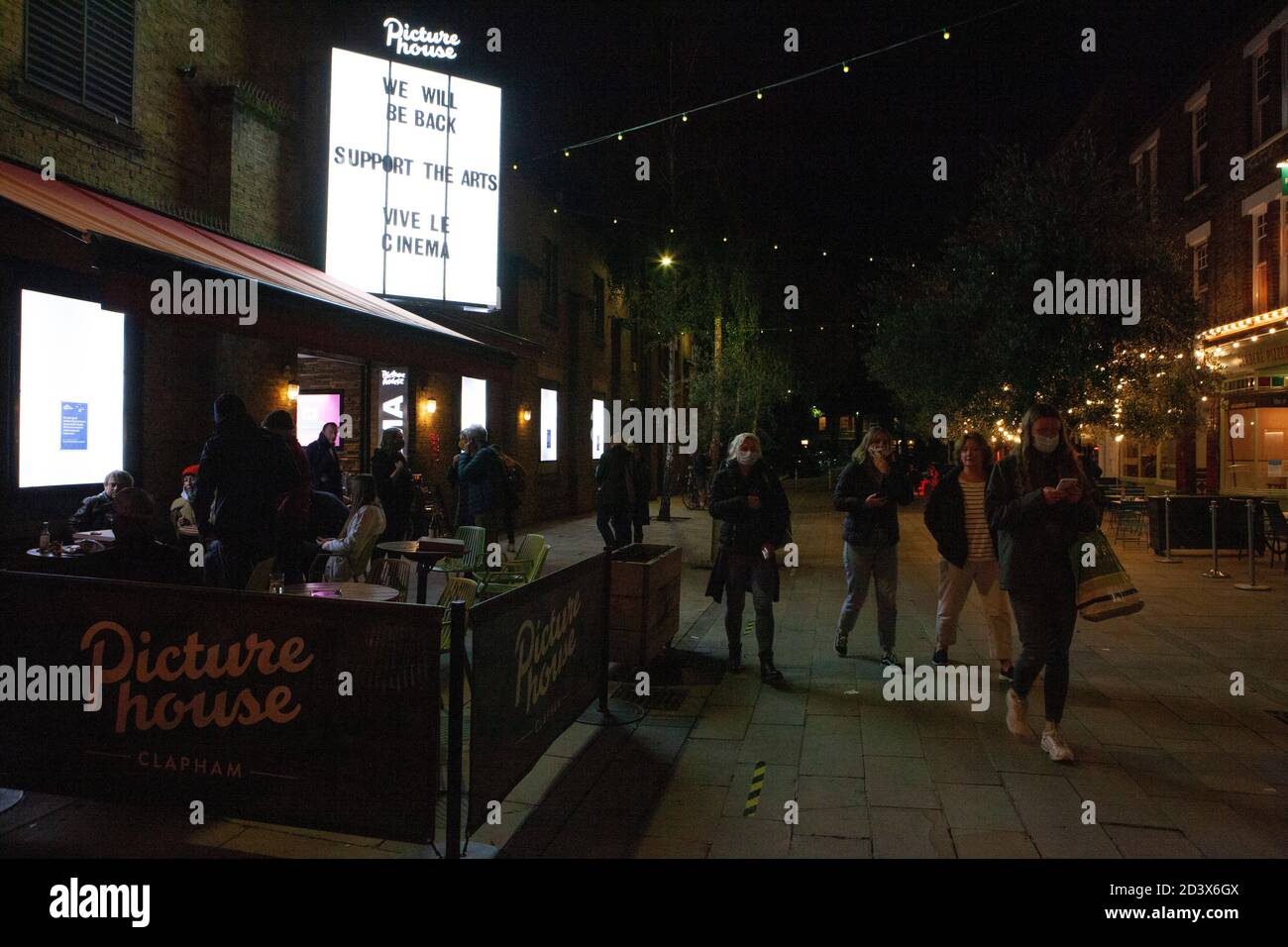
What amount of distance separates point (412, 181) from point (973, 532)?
1071 centimetres

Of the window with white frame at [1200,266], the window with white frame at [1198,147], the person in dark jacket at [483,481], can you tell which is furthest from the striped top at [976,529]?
the window with white frame at [1198,147]

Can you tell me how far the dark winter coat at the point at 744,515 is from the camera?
6.33 m

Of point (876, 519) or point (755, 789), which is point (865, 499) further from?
point (755, 789)

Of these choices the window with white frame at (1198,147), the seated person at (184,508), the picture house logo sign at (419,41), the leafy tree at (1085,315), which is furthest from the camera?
the window with white frame at (1198,147)

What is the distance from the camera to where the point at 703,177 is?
23.1 metres

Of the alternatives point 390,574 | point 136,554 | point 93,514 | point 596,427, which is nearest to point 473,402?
point 596,427

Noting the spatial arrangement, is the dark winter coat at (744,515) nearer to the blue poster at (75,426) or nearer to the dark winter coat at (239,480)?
the dark winter coat at (239,480)

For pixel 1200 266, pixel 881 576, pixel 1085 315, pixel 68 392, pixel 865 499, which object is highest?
pixel 1200 266

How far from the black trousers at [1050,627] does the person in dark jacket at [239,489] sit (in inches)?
192

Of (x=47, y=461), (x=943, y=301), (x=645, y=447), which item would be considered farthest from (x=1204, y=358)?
(x=645, y=447)

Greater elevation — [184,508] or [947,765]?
[184,508]

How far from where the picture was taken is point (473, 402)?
16.3m
